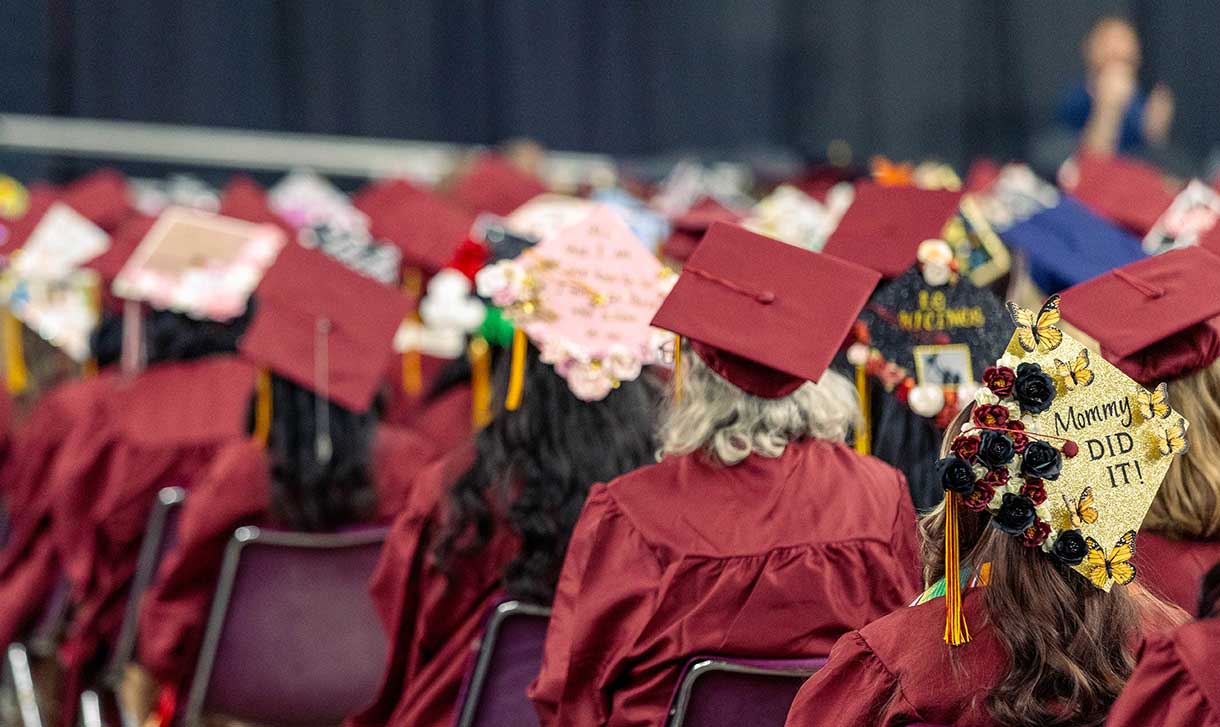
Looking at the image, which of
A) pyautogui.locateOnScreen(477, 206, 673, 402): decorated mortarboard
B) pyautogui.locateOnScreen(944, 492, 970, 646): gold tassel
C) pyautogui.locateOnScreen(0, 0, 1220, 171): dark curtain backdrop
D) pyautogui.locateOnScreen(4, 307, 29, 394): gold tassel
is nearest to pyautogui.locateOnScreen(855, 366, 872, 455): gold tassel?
pyautogui.locateOnScreen(477, 206, 673, 402): decorated mortarboard

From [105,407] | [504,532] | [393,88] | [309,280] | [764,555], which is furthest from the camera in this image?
[393,88]

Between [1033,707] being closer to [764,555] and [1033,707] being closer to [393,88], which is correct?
[764,555]

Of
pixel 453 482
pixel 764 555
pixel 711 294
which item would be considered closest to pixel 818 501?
pixel 764 555

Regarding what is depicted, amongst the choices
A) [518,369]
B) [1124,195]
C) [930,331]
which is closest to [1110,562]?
[930,331]

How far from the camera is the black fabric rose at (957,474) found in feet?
5.48

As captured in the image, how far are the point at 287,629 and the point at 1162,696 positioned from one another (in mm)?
2106

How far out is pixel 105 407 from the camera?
4008mm

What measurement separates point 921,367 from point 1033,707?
1.25m

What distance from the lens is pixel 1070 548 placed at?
1667 millimetres

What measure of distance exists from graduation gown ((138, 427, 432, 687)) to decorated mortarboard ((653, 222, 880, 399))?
50.0 inches

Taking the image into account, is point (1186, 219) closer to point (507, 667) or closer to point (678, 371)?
point (678, 371)

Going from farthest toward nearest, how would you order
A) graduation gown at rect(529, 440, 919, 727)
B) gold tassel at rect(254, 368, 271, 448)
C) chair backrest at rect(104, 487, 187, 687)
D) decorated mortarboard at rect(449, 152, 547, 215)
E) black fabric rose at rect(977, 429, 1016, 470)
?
decorated mortarboard at rect(449, 152, 547, 215) → chair backrest at rect(104, 487, 187, 687) → gold tassel at rect(254, 368, 271, 448) → graduation gown at rect(529, 440, 919, 727) → black fabric rose at rect(977, 429, 1016, 470)

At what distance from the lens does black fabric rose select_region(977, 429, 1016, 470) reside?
5.42 feet

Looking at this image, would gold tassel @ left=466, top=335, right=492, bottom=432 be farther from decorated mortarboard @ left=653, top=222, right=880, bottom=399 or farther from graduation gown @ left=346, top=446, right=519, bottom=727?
decorated mortarboard @ left=653, top=222, right=880, bottom=399
